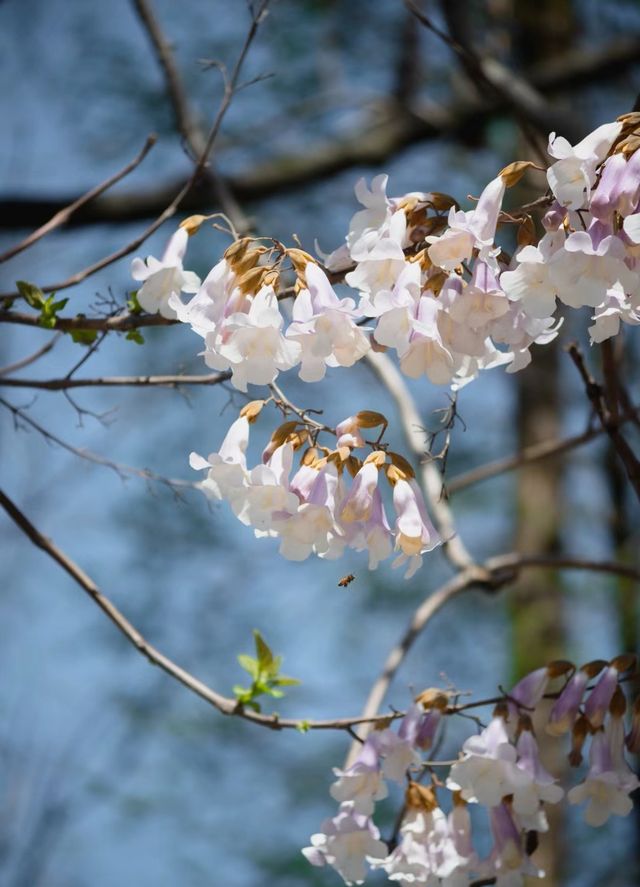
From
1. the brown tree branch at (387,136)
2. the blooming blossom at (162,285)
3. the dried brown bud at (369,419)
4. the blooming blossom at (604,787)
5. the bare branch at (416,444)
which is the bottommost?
the blooming blossom at (604,787)

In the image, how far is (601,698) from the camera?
0.96m

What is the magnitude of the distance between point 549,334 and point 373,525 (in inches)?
7.6

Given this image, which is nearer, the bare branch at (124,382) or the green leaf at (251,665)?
the bare branch at (124,382)

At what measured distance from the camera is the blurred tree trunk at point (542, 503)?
9.60 feet

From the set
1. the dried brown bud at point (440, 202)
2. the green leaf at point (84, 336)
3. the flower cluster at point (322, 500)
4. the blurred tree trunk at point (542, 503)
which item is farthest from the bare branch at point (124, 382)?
the blurred tree trunk at point (542, 503)

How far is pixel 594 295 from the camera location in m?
0.69

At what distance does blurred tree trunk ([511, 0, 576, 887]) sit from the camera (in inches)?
115

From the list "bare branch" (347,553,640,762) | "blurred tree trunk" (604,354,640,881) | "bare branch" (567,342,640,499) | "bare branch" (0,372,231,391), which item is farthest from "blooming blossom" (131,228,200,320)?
"blurred tree trunk" (604,354,640,881)

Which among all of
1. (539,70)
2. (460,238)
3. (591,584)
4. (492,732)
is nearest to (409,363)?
(460,238)

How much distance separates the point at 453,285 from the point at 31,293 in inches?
16.7

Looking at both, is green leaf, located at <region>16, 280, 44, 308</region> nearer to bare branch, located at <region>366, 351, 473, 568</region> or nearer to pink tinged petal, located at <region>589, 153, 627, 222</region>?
pink tinged petal, located at <region>589, 153, 627, 222</region>

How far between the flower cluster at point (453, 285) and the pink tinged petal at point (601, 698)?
350mm

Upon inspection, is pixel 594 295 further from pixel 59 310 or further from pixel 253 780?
pixel 253 780

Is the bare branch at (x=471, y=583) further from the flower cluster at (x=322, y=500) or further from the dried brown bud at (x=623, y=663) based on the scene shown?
the flower cluster at (x=322, y=500)
